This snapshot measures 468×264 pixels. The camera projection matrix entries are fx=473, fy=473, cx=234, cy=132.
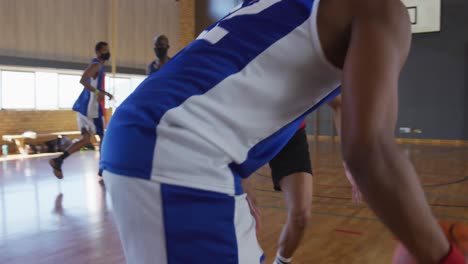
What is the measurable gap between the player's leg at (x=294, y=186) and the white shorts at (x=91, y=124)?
459cm

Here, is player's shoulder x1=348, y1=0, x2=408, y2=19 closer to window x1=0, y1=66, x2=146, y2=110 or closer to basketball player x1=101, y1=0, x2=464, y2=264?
basketball player x1=101, y1=0, x2=464, y2=264

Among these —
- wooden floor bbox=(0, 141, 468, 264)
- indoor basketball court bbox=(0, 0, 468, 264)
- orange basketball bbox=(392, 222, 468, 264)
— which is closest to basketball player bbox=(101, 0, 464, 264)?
orange basketball bbox=(392, 222, 468, 264)

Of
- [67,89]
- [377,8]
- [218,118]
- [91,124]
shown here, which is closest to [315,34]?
[377,8]

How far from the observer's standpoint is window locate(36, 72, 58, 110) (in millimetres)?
11578

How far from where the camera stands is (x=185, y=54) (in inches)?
38.0

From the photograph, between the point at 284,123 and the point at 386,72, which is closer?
the point at 386,72

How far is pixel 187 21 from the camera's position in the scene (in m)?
14.7

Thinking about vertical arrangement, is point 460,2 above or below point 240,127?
above

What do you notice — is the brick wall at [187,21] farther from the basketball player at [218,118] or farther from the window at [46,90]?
the basketball player at [218,118]

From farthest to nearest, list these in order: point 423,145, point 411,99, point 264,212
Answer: point 411,99, point 423,145, point 264,212

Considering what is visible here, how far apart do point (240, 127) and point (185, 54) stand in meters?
0.20

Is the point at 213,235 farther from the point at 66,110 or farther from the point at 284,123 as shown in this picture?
the point at 66,110

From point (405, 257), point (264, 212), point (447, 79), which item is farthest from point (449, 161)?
point (405, 257)

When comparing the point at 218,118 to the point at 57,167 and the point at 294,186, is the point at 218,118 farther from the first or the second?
the point at 57,167
